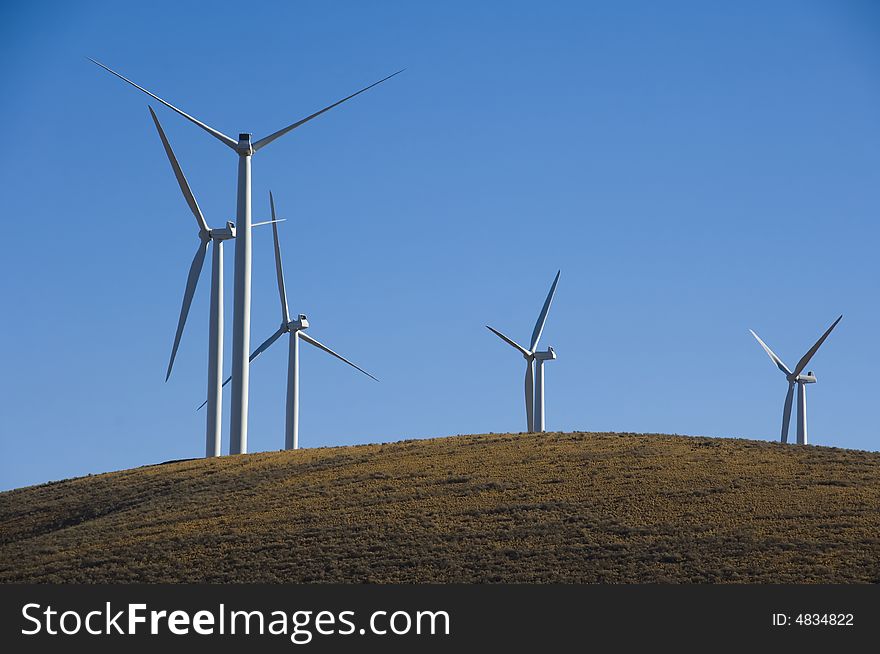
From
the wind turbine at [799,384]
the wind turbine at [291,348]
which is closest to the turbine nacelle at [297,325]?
the wind turbine at [291,348]

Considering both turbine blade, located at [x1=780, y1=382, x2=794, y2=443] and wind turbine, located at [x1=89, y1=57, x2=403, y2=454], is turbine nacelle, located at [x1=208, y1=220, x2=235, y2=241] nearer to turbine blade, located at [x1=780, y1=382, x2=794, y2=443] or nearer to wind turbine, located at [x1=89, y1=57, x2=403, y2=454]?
wind turbine, located at [x1=89, y1=57, x2=403, y2=454]

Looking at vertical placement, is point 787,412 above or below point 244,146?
below

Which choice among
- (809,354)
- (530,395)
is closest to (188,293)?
(530,395)

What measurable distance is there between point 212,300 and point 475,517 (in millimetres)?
28205

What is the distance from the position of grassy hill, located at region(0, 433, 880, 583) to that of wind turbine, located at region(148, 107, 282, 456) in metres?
3.46

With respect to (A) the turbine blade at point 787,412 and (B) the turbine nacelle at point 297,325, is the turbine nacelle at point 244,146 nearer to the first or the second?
(B) the turbine nacelle at point 297,325

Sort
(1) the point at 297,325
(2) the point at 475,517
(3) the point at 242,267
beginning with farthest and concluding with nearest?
(1) the point at 297,325
(3) the point at 242,267
(2) the point at 475,517

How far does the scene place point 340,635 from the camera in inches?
1473

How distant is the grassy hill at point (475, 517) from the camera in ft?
173

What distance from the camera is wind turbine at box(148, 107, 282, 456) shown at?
81.3 metres

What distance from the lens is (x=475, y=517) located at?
60.6 metres

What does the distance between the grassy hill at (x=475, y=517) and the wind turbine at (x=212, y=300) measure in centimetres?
346

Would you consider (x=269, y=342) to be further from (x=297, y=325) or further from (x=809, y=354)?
(x=809, y=354)

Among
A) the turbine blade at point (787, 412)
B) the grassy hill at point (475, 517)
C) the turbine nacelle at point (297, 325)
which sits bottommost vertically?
the grassy hill at point (475, 517)
